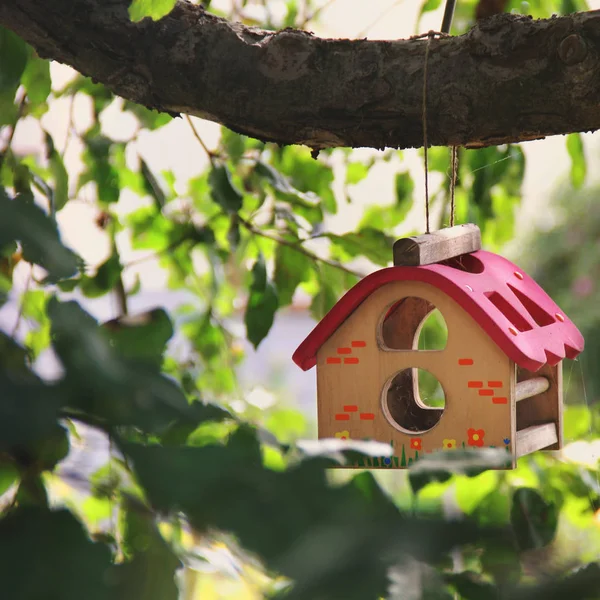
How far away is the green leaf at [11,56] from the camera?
29.9 inches

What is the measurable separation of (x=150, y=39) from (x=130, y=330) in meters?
0.41

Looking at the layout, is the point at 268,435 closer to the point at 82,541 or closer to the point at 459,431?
the point at 82,541

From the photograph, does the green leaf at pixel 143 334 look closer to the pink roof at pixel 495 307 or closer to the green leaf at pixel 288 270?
the pink roof at pixel 495 307

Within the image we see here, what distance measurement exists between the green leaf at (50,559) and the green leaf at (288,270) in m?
0.93

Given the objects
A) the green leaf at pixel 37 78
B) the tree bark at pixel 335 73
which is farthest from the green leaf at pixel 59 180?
the tree bark at pixel 335 73

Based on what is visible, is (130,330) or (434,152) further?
(434,152)

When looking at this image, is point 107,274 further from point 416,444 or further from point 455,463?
point 455,463

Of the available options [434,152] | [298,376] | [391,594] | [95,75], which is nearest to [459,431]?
[95,75]

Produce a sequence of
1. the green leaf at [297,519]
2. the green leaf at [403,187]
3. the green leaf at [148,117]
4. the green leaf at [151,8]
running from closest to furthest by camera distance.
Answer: the green leaf at [297,519]
the green leaf at [151,8]
the green leaf at [148,117]
the green leaf at [403,187]

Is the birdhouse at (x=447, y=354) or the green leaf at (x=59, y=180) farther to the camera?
the green leaf at (x=59, y=180)

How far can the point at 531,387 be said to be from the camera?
792mm

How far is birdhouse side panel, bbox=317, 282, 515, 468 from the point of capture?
67cm

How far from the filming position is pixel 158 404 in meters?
0.20

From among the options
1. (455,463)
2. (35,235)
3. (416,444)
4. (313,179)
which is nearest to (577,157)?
(313,179)
